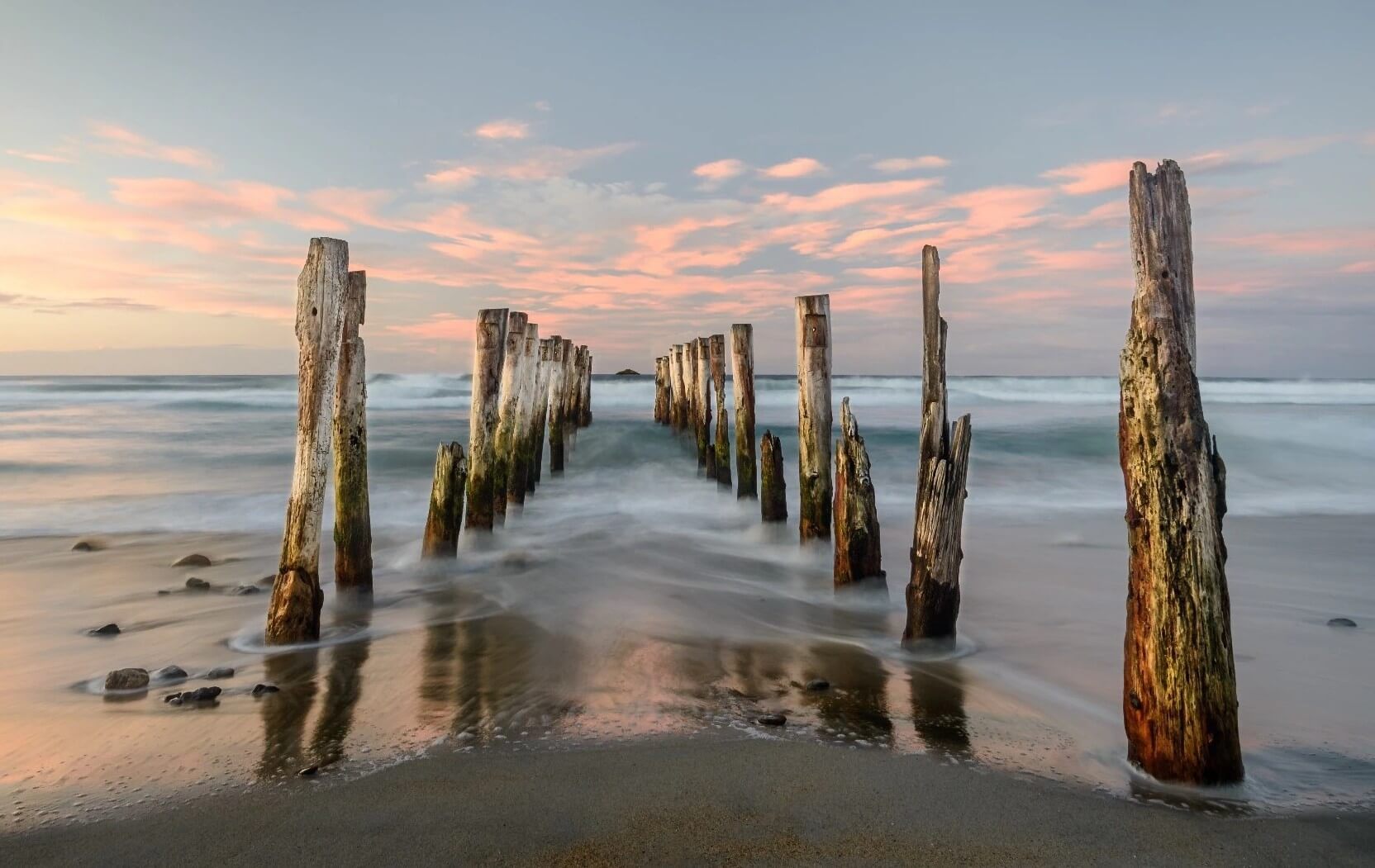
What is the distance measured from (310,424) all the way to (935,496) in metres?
3.62

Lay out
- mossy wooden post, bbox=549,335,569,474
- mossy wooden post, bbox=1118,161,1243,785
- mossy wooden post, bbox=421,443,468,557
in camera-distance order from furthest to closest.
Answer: mossy wooden post, bbox=549,335,569,474 < mossy wooden post, bbox=421,443,468,557 < mossy wooden post, bbox=1118,161,1243,785

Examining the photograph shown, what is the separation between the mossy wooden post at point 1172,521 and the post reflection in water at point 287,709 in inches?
125

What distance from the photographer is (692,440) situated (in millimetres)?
22484

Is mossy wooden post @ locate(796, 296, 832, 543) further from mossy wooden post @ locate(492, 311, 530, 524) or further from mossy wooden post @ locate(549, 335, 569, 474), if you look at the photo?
mossy wooden post @ locate(549, 335, 569, 474)

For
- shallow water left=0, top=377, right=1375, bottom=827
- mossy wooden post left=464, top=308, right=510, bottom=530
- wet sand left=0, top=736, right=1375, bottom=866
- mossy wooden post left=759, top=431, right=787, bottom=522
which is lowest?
shallow water left=0, top=377, right=1375, bottom=827

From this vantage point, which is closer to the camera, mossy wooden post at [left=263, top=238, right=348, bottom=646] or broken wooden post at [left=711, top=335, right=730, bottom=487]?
mossy wooden post at [left=263, top=238, right=348, bottom=646]

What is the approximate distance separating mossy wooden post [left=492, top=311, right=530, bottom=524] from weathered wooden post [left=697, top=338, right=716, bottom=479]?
4.69 meters

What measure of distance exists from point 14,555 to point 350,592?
15.4 ft

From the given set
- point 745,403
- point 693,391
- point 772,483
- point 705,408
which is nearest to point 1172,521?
point 772,483

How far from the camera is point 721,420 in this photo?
14844mm

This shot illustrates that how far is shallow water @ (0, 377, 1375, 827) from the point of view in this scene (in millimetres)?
3623

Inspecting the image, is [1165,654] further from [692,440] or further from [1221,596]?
[692,440]

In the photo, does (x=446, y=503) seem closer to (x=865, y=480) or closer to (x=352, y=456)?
(x=352, y=456)

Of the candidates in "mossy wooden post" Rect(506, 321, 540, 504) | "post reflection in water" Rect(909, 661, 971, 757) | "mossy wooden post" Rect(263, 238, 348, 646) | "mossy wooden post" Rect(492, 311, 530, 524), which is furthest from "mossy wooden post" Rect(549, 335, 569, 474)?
"post reflection in water" Rect(909, 661, 971, 757)
